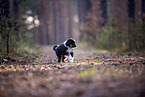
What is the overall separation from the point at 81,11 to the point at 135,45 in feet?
65.2

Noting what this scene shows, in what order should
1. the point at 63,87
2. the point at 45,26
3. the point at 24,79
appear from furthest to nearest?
the point at 45,26
the point at 24,79
the point at 63,87

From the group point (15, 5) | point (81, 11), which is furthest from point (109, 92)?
point (81, 11)

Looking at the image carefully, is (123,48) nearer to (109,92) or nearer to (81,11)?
(109,92)

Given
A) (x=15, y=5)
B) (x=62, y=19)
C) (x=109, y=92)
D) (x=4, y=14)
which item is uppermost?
(x=62, y=19)

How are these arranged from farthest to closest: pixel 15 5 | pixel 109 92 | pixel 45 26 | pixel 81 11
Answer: pixel 45 26
pixel 81 11
pixel 15 5
pixel 109 92

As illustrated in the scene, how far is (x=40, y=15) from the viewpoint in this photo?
32531 mm

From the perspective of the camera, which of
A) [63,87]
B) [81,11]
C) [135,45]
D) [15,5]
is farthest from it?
[81,11]

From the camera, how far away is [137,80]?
3592 millimetres

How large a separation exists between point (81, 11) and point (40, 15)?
8.43m

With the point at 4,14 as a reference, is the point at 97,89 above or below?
below

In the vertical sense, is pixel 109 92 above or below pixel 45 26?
below

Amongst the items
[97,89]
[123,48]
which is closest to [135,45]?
[123,48]

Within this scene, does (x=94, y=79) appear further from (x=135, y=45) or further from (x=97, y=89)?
(x=135, y=45)

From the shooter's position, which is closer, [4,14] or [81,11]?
[4,14]
